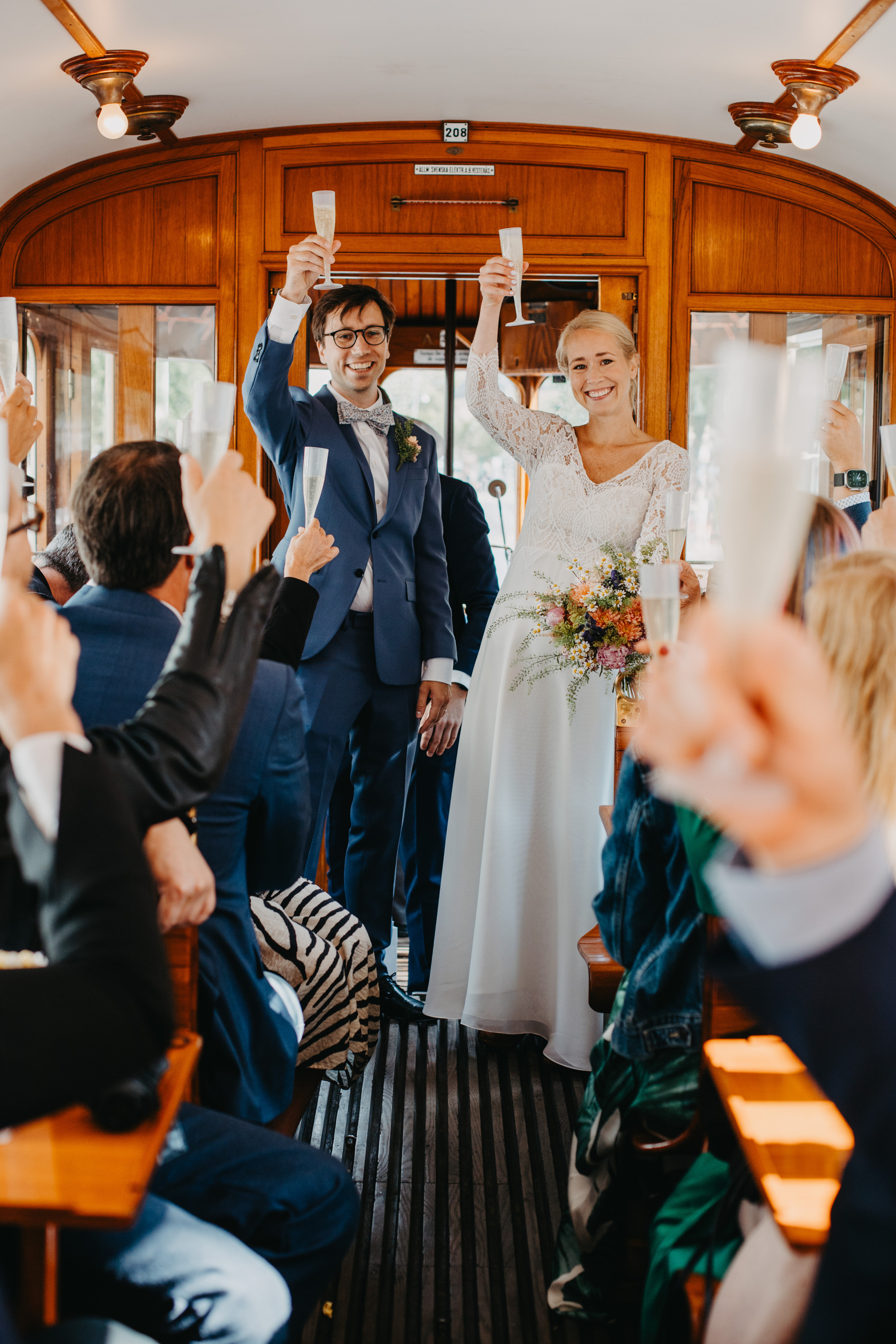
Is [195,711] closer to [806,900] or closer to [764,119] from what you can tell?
[806,900]

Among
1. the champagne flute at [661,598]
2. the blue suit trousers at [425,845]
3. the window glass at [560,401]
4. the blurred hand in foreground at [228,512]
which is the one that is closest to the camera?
the blurred hand in foreground at [228,512]

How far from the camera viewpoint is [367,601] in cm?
317

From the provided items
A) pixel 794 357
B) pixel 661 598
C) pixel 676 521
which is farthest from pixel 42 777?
pixel 794 357

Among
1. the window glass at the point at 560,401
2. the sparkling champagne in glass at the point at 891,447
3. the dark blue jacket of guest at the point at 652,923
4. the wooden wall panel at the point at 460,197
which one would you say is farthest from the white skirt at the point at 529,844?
the wooden wall panel at the point at 460,197

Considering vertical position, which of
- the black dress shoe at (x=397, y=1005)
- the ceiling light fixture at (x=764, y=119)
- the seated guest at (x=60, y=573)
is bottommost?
the black dress shoe at (x=397, y=1005)

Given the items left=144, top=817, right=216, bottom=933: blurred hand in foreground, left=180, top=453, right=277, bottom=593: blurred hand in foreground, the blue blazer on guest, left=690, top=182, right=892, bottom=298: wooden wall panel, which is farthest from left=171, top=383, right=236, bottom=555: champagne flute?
left=690, top=182, right=892, bottom=298: wooden wall panel

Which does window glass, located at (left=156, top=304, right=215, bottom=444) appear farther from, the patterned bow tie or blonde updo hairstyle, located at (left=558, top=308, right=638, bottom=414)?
blonde updo hairstyle, located at (left=558, top=308, right=638, bottom=414)

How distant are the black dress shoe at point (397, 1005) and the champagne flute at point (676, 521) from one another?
1587mm

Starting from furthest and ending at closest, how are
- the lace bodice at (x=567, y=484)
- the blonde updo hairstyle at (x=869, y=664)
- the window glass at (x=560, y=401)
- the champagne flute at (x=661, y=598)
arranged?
1. the window glass at (x=560, y=401)
2. the lace bodice at (x=567, y=484)
3. the champagne flute at (x=661, y=598)
4. the blonde updo hairstyle at (x=869, y=664)

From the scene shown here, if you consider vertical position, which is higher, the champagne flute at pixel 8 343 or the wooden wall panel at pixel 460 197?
the wooden wall panel at pixel 460 197

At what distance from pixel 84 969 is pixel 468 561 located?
9.42ft

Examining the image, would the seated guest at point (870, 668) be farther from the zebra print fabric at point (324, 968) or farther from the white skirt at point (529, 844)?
the white skirt at point (529, 844)

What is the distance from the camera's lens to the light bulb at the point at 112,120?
9.91 feet

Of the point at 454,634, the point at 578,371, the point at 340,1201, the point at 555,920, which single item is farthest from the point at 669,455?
the point at 340,1201
